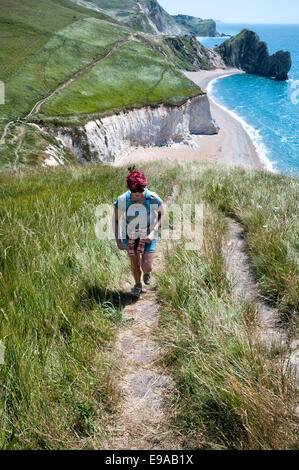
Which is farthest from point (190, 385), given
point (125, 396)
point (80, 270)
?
point (80, 270)

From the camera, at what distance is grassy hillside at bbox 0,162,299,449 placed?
7.13ft

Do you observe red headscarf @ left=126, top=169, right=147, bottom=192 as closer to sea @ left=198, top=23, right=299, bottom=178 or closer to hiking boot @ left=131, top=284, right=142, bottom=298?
hiking boot @ left=131, top=284, right=142, bottom=298

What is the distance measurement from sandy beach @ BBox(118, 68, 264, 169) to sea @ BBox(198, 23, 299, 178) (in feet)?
6.65

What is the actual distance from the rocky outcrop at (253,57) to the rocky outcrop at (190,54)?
25.8ft

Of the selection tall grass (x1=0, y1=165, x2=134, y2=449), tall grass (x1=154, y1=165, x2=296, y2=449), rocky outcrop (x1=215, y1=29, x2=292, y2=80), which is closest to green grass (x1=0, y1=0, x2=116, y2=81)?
tall grass (x1=0, y1=165, x2=134, y2=449)

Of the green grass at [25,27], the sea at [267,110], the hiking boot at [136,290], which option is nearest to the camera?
the hiking boot at [136,290]

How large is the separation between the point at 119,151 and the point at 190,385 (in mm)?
50253

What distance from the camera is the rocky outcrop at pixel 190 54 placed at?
14412 centimetres

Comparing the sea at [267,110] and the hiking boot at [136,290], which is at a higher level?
the sea at [267,110]

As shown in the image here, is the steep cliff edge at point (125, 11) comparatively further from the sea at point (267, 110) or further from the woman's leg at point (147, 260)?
the woman's leg at point (147, 260)

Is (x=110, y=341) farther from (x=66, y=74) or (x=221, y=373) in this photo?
(x=66, y=74)

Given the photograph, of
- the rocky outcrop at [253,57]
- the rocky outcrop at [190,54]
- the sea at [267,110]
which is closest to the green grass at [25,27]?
the sea at [267,110]

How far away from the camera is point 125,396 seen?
8.92ft

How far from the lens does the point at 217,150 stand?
53344mm
